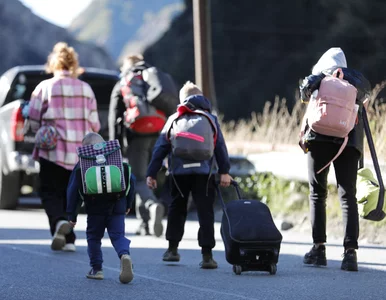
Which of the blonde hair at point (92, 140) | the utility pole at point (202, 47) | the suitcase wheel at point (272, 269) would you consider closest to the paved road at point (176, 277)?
the suitcase wheel at point (272, 269)

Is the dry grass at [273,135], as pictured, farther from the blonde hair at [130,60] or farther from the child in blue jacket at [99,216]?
the child in blue jacket at [99,216]

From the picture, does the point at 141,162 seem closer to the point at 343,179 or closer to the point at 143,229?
the point at 143,229

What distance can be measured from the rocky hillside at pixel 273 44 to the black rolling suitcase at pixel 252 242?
26.9m

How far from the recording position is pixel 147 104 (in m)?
13.6

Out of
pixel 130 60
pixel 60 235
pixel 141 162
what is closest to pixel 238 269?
pixel 60 235

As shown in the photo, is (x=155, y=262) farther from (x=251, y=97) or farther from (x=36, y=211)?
(x=251, y=97)

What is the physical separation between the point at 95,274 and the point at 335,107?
2.28 m

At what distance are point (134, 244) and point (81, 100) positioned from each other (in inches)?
60.3

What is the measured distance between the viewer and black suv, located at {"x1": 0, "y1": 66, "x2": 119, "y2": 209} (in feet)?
55.1

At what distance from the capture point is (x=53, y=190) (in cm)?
1240

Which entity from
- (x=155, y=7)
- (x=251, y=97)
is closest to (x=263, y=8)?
(x=251, y=97)

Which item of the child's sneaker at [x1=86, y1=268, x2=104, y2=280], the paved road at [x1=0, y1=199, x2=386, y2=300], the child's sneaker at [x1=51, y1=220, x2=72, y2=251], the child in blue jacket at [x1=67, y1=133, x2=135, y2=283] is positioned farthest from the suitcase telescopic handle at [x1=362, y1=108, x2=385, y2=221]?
the child's sneaker at [x1=51, y1=220, x2=72, y2=251]

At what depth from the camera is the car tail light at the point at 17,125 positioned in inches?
635

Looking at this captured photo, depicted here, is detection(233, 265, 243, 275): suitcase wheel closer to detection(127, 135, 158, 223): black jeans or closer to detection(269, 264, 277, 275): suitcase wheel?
detection(269, 264, 277, 275): suitcase wheel
